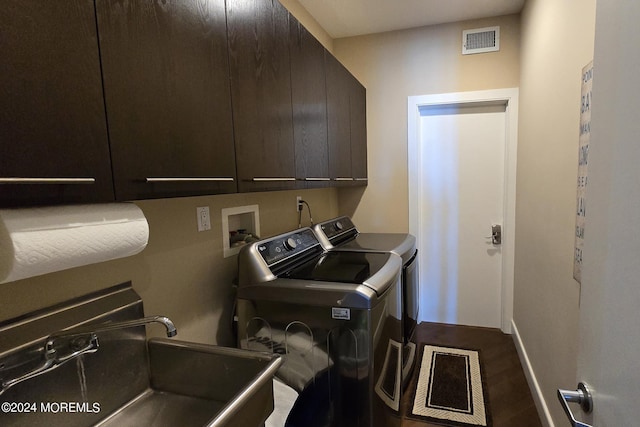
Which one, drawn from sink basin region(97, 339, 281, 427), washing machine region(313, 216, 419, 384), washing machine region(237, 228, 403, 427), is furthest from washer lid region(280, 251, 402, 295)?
sink basin region(97, 339, 281, 427)

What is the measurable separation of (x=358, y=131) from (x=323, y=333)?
1868mm

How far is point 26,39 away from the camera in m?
0.57

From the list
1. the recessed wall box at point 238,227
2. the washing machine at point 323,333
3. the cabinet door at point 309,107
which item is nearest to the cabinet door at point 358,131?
the cabinet door at point 309,107

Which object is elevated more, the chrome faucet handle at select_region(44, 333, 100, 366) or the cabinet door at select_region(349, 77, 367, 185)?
the cabinet door at select_region(349, 77, 367, 185)

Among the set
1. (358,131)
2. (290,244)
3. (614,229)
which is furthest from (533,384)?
(358,131)

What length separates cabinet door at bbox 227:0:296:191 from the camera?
114 cm

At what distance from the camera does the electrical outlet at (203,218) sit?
4.72 feet

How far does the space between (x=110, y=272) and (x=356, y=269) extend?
0.99 m

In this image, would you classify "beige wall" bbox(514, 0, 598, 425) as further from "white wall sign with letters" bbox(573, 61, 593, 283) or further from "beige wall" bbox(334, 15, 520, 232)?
"beige wall" bbox(334, 15, 520, 232)

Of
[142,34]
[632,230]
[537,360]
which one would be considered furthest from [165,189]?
[537,360]

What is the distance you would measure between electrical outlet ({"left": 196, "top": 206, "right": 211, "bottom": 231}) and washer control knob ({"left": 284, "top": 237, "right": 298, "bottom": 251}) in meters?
0.38

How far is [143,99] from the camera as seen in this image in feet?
2.57

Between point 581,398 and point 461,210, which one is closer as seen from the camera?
point 581,398

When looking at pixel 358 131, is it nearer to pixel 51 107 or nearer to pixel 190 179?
pixel 190 179
